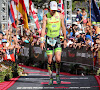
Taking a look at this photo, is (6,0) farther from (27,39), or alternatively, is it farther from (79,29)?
(79,29)

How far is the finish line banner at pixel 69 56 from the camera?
13.7m

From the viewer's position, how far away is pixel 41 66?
61.9 ft

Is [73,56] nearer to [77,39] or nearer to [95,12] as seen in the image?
[77,39]

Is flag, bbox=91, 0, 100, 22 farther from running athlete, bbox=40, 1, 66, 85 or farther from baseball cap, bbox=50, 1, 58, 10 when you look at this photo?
baseball cap, bbox=50, 1, 58, 10

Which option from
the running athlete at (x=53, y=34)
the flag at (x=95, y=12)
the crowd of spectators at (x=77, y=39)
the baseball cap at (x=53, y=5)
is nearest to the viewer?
the baseball cap at (x=53, y=5)

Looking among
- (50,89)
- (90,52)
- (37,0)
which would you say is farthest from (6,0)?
(37,0)

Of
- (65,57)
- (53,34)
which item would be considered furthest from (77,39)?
(53,34)

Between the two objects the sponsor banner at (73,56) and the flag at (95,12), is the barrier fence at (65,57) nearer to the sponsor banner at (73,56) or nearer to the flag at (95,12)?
the sponsor banner at (73,56)

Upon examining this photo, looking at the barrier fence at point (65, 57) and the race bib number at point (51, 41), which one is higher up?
the race bib number at point (51, 41)

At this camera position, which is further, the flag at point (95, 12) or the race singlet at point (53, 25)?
the flag at point (95, 12)

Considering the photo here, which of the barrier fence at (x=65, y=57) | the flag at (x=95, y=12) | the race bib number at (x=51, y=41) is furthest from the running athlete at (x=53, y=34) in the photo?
the flag at (x=95, y=12)

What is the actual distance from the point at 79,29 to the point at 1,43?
415cm

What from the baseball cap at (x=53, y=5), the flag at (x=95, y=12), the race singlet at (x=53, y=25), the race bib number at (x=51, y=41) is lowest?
the race bib number at (x=51, y=41)

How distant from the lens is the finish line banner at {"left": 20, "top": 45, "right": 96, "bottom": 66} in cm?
1368
